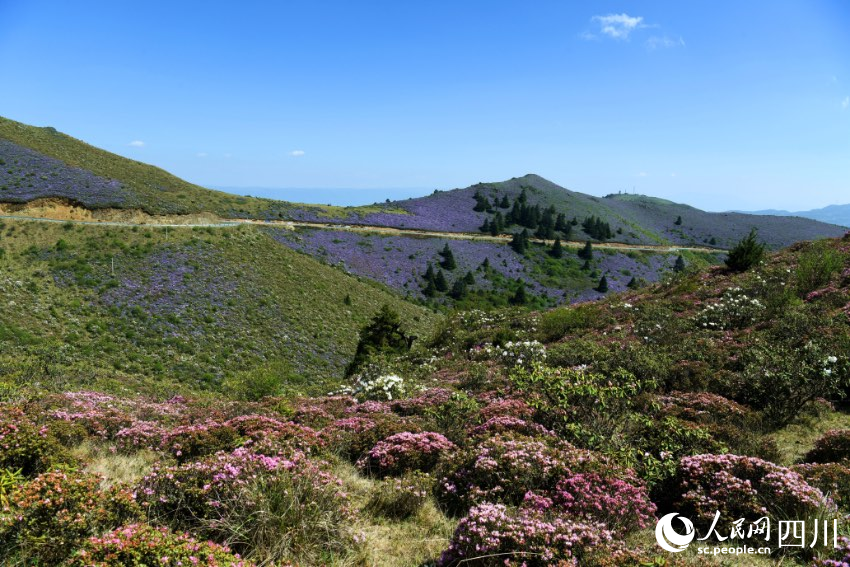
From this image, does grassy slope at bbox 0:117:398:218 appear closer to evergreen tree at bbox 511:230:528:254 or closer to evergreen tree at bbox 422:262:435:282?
evergreen tree at bbox 422:262:435:282

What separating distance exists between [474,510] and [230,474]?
3.03 meters

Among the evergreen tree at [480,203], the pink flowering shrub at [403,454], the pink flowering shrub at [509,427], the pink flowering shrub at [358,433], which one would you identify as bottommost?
the pink flowering shrub at [358,433]

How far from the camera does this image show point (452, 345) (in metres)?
25.1

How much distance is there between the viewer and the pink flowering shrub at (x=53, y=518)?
4215 mm

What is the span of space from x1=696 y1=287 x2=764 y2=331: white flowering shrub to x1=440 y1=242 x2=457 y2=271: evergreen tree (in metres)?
39.4

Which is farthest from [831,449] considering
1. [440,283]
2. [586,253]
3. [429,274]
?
[586,253]

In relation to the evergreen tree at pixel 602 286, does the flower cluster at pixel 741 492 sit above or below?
above

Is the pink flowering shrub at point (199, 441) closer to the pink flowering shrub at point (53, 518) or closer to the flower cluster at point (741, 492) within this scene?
the pink flowering shrub at point (53, 518)

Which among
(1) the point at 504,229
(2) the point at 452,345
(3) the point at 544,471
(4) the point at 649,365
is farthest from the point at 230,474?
(1) the point at 504,229

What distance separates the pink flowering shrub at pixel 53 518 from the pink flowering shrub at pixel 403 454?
398 centimetres

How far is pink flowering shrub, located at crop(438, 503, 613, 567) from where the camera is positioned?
15.0 feet

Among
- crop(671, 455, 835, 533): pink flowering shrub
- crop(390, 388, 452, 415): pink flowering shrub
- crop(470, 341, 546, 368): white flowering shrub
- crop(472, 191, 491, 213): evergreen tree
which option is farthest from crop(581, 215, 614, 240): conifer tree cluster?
crop(671, 455, 835, 533): pink flowering shrub

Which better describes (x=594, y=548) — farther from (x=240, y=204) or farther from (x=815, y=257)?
(x=240, y=204)

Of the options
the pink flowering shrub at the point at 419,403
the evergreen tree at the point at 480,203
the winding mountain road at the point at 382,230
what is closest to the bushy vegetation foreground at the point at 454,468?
the pink flowering shrub at the point at 419,403
